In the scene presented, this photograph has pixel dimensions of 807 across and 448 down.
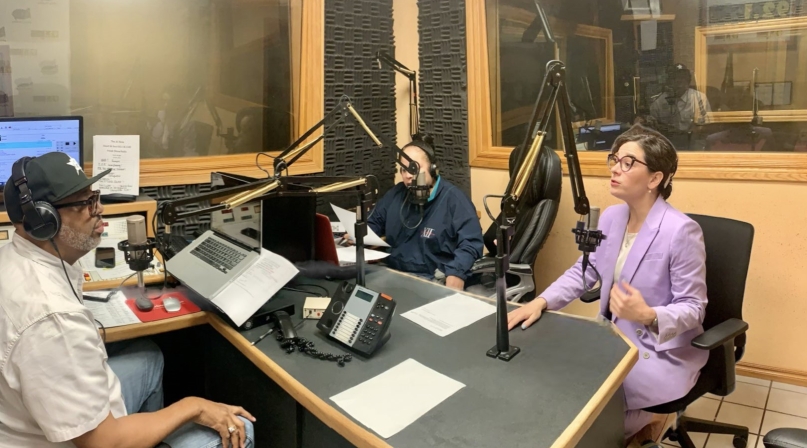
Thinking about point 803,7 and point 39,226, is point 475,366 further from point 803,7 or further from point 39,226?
point 803,7

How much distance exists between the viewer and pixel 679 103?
2.79 meters

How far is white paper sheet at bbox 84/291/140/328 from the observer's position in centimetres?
173

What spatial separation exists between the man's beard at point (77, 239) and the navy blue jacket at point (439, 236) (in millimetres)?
1637

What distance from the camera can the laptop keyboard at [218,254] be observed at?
Result: 1.92 m

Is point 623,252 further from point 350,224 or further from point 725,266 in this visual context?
point 350,224

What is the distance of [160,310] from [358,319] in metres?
0.70

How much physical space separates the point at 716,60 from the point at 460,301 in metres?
1.80

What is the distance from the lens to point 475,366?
4.80 feet

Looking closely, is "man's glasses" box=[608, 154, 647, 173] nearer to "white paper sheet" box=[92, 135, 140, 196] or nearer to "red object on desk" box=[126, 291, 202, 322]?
"red object on desk" box=[126, 291, 202, 322]

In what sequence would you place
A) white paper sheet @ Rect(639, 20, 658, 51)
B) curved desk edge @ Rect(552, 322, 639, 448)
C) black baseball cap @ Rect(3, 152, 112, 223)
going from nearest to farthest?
1. curved desk edge @ Rect(552, 322, 639, 448)
2. black baseball cap @ Rect(3, 152, 112, 223)
3. white paper sheet @ Rect(639, 20, 658, 51)

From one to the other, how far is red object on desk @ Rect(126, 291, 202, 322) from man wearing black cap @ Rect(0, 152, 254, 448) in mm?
317

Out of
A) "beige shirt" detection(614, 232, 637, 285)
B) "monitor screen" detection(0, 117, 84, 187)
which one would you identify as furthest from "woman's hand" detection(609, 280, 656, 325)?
"monitor screen" detection(0, 117, 84, 187)

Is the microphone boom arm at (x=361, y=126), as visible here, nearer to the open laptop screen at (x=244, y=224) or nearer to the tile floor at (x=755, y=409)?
the open laptop screen at (x=244, y=224)

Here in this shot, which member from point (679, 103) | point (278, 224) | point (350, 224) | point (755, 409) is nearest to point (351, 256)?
point (350, 224)
